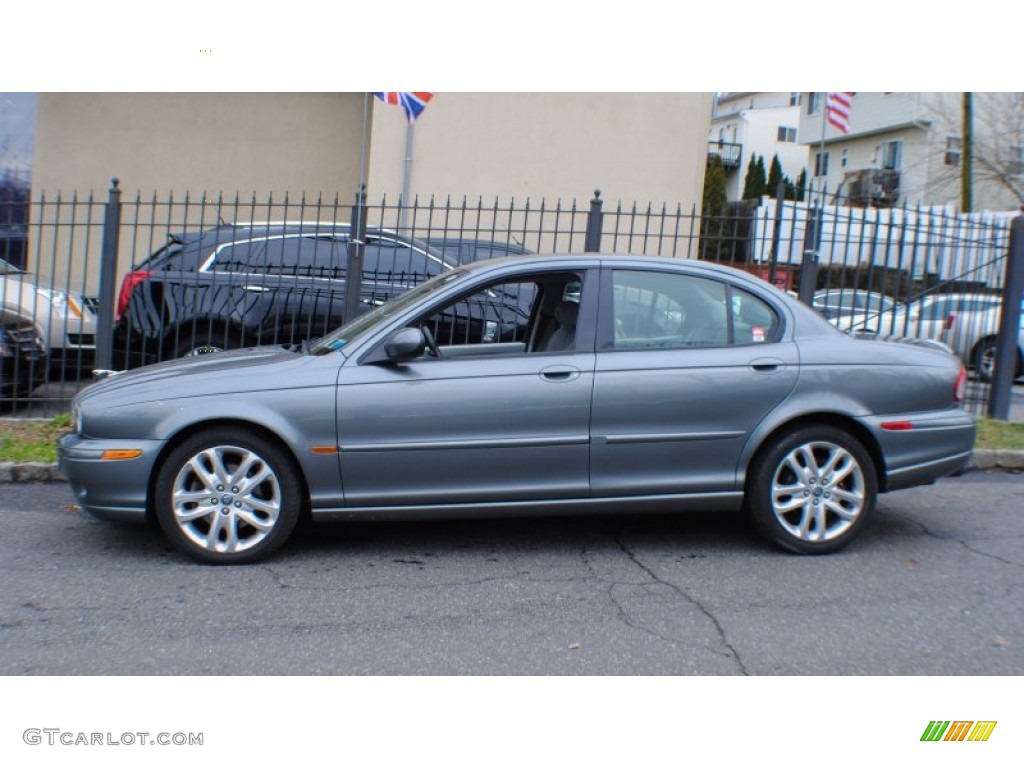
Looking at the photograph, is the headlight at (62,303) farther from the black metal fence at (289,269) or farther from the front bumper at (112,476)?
the front bumper at (112,476)

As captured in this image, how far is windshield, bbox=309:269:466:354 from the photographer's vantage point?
5.42 m

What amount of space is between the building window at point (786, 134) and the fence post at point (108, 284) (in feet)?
181

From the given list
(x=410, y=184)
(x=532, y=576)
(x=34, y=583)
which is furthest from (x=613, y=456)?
(x=410, y=184)

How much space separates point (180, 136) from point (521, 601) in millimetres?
15912

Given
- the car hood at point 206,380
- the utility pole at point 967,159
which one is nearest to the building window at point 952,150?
the utility pole at point 967,159

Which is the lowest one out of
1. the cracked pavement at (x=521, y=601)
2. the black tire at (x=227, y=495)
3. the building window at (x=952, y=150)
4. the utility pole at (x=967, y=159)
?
the cracked pavement at (x=521, y=601)

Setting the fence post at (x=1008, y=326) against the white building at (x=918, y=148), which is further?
the white building at (x=918, y=148)

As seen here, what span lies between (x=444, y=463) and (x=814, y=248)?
16.3 feet

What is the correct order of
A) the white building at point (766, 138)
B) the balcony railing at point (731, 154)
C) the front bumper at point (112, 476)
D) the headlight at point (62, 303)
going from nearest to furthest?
the front bumper at point (112, 476) < the headlight at point (62, 303) < the balcony railing at point (731, 154) < the white building at point (766, 138)

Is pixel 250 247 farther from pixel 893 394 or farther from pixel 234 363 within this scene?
pixel 893 394

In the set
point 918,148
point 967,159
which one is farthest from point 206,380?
point 918,148

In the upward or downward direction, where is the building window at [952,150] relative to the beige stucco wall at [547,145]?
upward

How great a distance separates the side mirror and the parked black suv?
3.69m

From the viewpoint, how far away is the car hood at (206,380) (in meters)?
5.09
